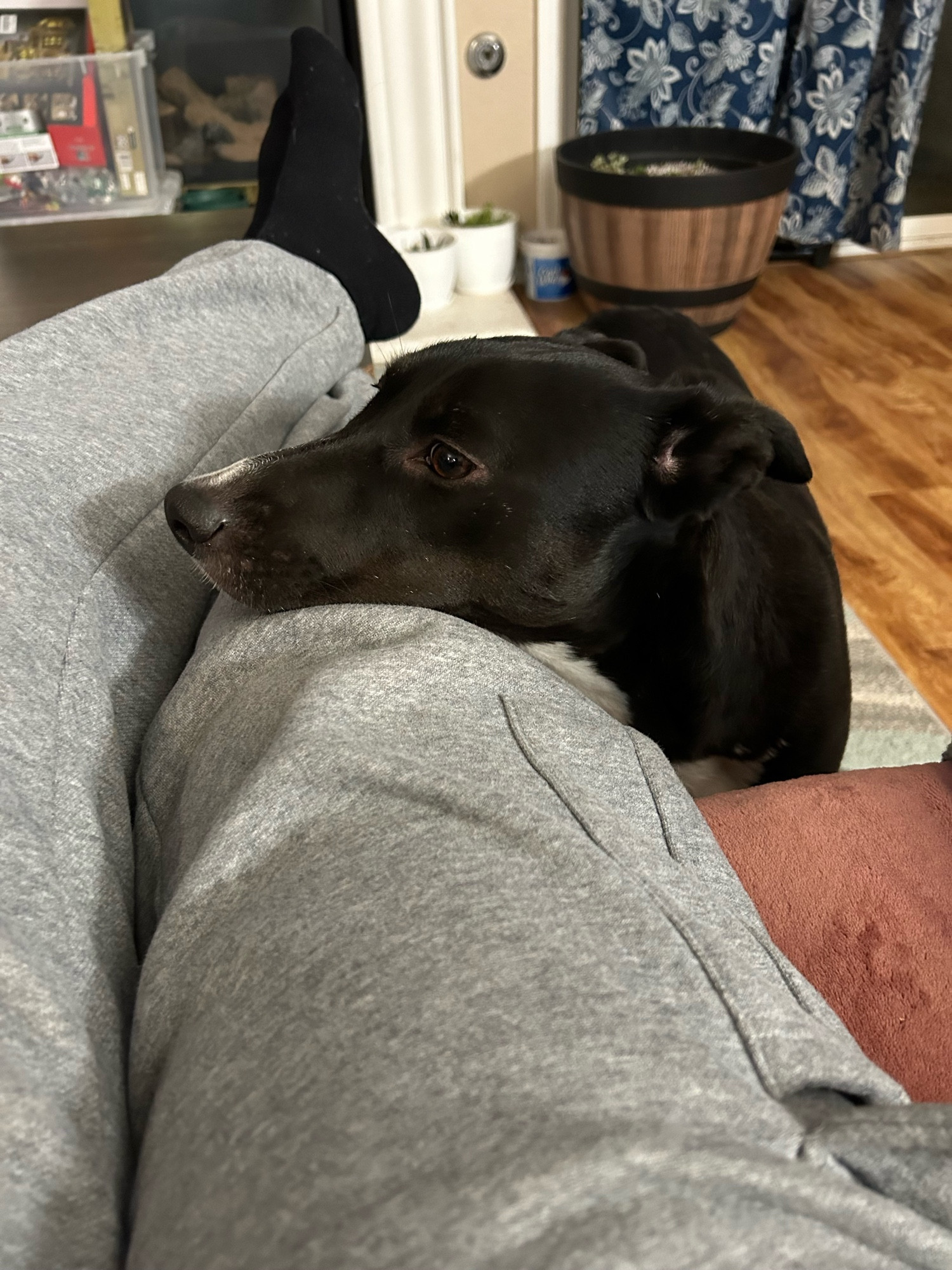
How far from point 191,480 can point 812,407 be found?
7.84ft

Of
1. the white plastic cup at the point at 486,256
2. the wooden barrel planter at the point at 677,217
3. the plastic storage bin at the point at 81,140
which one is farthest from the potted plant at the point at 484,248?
the plastic storage bin at the point at 81,140

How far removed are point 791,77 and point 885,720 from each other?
2.84 m

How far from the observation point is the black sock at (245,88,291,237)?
1800 millimetres

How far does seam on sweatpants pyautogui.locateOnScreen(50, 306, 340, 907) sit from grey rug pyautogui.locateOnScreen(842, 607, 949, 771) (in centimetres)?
110

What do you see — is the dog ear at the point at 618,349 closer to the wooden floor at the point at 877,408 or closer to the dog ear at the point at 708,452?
the dog ear at the point at 708,452

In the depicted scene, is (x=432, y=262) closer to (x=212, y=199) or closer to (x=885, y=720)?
(x=212, y=199)

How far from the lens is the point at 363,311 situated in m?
1.78

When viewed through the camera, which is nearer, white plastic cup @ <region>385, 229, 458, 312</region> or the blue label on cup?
white plastic cup @ <region>385, 229, 458, 312</region>

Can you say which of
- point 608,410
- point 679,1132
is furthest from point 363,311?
point 679,1132

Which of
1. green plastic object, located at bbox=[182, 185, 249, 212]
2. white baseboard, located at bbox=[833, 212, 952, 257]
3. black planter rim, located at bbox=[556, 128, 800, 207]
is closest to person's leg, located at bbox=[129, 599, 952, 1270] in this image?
black planter rim, located at bbox=[556, 128, 800, 207]

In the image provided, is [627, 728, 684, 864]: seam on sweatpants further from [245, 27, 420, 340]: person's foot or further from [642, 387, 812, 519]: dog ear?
[245, 27, 420, 340]: person's foot

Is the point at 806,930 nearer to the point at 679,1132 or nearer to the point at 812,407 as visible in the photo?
the point at 679,1132

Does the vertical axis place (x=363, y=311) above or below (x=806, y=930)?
above

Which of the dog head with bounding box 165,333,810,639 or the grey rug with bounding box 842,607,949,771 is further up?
the dog head with bounding box 165,333,810,639
